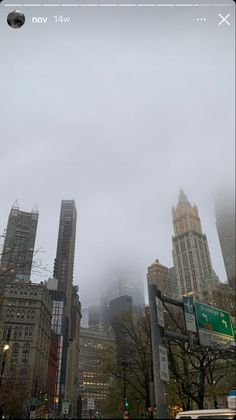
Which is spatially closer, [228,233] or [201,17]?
[201,17]

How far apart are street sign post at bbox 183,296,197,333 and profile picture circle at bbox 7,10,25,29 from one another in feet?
40.9

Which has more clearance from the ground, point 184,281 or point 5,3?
point 184,281

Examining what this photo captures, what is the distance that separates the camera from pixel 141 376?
113 ft

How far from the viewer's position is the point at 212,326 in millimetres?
16172

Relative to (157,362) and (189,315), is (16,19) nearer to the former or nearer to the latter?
(157,362)

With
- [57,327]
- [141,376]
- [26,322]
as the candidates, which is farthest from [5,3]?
[57,327]

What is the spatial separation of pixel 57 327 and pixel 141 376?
460 ft

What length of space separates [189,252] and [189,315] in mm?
160542

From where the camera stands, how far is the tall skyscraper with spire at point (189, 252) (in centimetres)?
15675

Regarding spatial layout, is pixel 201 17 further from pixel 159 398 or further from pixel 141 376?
pixel 141 376

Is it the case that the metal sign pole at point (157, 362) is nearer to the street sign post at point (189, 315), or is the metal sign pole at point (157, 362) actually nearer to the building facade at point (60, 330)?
the street sign post at point (189, 315)

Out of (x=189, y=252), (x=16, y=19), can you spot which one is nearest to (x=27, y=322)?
(x=189, y=252)

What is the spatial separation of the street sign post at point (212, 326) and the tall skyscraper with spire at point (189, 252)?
13381cm

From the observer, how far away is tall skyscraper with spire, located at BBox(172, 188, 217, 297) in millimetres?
156750
